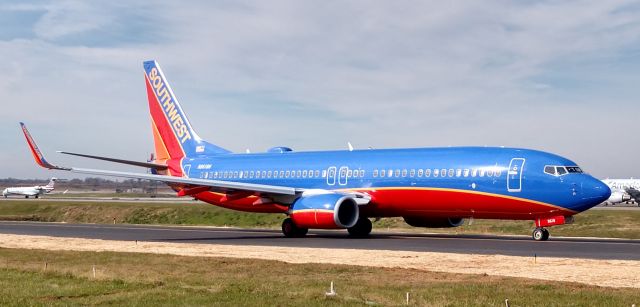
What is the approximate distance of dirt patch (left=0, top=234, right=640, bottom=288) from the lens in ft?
58.7

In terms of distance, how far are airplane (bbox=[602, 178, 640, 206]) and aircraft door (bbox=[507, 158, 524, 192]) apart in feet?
157

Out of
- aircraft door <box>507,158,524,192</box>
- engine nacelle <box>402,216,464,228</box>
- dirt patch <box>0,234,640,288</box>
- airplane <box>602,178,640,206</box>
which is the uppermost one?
airplane <box>602,178,640,206</box>

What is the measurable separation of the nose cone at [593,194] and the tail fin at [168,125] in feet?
72.2

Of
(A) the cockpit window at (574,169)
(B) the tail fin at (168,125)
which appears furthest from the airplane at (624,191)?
(A) the cockpit window at (574,169)

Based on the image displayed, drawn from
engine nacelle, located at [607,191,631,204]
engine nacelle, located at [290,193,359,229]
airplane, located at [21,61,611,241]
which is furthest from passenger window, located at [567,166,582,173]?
engine nacelle, located at [607,191,631,204]

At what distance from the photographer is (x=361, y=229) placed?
3538cm

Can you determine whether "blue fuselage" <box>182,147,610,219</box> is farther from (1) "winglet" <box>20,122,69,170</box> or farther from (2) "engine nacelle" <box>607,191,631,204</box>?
(2) "engine nacelle" <box>607,191,631,204</box>

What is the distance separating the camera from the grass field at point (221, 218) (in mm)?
42500

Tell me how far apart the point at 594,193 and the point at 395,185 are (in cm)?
825

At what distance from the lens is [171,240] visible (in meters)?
32.1

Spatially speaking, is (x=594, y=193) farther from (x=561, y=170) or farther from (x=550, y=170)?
(x=550, y=170)

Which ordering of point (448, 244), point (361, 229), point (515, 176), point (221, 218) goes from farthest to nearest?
point (221, 218), point (361, 229), point (515, 176), point (448, 244)

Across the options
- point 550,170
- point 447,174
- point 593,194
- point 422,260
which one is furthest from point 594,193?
point 422,260

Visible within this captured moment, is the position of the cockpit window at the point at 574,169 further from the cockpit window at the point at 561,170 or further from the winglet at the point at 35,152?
the winglet at the point at 35,152
